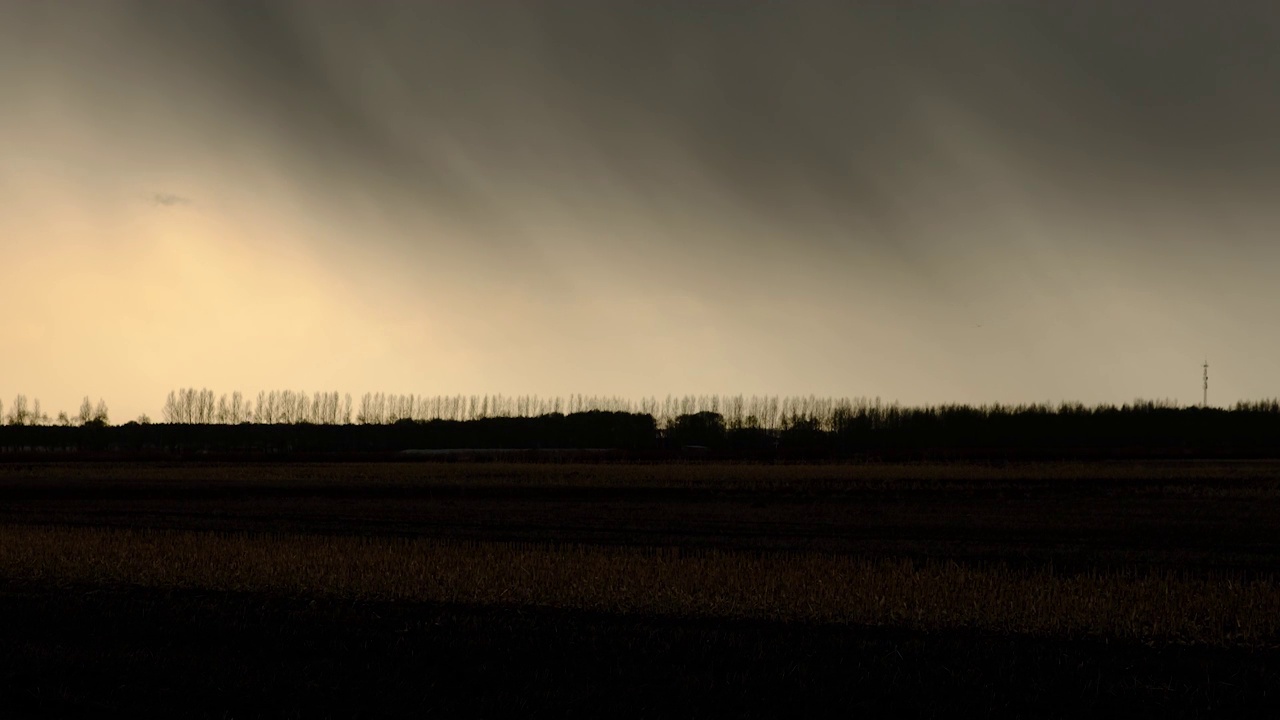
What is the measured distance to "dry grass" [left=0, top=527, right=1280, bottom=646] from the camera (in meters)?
16.1

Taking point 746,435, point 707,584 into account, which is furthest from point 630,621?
point 746,435

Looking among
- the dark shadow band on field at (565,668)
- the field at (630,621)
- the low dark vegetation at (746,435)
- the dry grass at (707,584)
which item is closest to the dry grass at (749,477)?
the field at (630,621)

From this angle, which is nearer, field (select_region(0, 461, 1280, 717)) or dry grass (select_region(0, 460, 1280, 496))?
field (select_region(0, 461, 1280, 717))

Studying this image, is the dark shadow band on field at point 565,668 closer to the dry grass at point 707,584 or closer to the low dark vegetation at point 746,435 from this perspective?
the dry grass at point 707,584

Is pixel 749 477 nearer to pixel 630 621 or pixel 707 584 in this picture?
pixel 707 584

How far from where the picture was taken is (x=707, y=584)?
19.3 metres

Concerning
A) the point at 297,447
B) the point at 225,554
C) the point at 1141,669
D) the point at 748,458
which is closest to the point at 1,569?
the point at 225,554

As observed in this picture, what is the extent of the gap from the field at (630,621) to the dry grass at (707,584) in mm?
93

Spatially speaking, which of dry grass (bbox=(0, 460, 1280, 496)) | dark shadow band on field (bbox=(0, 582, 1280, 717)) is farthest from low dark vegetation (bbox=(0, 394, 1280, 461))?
dark shadow band on field (bbox=(0, 582, 1280, 717))

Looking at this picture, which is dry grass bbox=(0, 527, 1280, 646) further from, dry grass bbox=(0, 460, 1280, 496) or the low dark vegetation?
the low dark vegetation

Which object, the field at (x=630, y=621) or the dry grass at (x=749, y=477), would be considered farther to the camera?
the dry grass at (x=749, y=477)

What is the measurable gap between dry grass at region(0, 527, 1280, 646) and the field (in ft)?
0.31

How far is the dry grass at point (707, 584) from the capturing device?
1612 cm

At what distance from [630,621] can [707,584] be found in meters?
3.91
